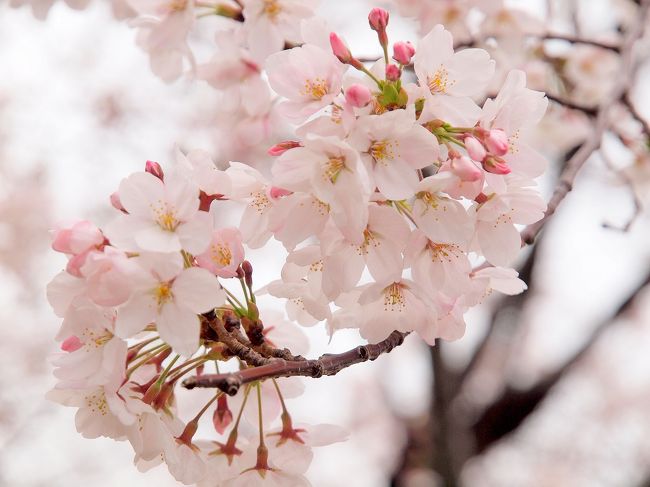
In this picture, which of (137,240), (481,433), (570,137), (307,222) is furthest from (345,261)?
(481,433)

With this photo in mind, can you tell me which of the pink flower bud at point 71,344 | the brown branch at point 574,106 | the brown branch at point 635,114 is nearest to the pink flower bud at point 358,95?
the pink flower bud at point 71,344

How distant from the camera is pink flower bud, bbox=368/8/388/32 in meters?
1.02

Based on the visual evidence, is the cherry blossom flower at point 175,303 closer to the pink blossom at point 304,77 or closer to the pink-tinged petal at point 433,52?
the pink blossom at point 304,77

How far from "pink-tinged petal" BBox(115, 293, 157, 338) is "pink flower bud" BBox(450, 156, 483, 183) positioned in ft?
1.24

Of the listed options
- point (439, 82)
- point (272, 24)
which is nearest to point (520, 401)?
point (272, 24)

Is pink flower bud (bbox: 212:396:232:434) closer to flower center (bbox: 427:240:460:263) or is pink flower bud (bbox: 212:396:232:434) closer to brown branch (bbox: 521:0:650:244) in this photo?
flower center (bbox: 427:240:460:263)

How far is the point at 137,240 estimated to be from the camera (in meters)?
0.81

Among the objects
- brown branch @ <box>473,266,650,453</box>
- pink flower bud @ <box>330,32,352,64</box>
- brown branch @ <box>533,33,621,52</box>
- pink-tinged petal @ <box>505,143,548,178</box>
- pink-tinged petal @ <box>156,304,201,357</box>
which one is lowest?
brown branch @ <box>473,266,650,453</box>

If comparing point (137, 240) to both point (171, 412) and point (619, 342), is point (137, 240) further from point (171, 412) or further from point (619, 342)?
point (619, 342)

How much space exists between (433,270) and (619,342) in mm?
8945

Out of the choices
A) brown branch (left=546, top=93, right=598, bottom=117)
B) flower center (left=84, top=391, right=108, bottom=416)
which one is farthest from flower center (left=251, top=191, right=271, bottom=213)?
brown branch (left=546, top=93, right=598, bottom=117)

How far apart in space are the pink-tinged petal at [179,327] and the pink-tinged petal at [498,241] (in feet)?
1.24

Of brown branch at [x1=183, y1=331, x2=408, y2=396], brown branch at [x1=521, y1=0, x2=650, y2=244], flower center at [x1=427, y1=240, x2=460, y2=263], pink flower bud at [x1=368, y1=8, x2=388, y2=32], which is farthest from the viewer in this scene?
brown branch at [x1=521, y1=0, x2=650, y2=244]

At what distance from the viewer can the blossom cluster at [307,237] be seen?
826 mm
